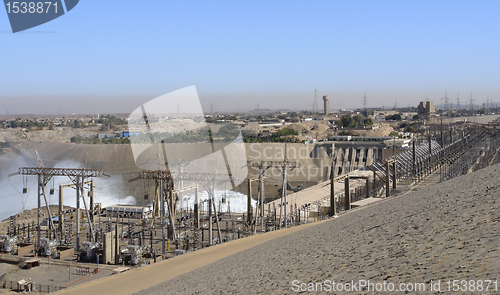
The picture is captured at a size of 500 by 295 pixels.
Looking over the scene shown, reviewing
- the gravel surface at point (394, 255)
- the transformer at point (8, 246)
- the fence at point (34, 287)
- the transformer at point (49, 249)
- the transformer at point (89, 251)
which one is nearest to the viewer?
the gravel surface at point (394, 255)

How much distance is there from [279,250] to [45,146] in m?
47.1

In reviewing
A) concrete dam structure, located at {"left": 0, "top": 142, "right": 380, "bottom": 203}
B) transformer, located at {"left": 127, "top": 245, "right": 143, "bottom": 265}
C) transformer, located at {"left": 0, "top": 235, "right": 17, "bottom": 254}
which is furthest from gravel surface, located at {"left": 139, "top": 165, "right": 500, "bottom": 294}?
concrete dam structure, located at {"left": 0, "top": 142, "right": 380, "bottom": 203}

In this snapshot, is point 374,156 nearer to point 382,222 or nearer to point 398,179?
point 398,179

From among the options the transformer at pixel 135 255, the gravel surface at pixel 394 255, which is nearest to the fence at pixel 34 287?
the transformer at pixel 135 255

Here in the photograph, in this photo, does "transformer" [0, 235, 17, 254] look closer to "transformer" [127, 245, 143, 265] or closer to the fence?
the fence

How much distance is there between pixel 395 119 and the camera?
7956cm

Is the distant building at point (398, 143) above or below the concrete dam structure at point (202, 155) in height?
above

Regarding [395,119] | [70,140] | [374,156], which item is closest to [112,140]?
[70,140]

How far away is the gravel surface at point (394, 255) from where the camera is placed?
3287mm

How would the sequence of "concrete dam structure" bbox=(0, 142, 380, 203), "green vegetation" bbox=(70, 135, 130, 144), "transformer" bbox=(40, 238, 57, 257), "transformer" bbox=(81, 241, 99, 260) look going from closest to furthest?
"transformer" bbox=(81, 241, 99, 260) → "transformer" bbox=(40, 238, 57, 257) → "concrete dam structure" bbox=(0, 142, 380, 203) → "green vegetation" bbox=(70, 135, 130, 144)

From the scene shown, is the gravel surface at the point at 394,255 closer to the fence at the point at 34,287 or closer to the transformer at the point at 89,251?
the fence at the point at 34,287

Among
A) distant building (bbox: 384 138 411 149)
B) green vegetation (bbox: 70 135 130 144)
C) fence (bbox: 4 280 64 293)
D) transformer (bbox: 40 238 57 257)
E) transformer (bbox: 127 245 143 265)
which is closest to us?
fence (bbox: 4 280 64 293)

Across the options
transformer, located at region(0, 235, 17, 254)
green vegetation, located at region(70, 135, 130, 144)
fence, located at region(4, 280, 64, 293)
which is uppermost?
green vegetation, located at region(70, 135, 130, 144)

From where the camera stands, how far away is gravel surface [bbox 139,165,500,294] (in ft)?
10.8
